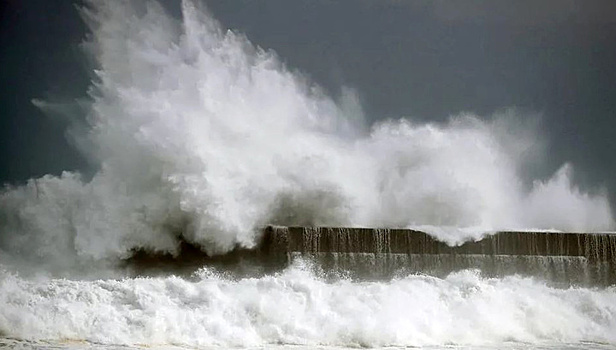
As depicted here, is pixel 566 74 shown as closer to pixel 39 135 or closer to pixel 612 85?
pixel 612 85

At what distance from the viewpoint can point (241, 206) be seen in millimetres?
4156

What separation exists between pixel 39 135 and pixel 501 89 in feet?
8.63

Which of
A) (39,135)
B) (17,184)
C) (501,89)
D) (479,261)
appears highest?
(501,89)

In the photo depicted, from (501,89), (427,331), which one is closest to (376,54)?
(501,89)

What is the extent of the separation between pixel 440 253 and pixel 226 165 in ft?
4.20

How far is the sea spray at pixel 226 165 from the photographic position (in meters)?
4.04

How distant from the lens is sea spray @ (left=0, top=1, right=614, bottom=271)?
4043 millimetres

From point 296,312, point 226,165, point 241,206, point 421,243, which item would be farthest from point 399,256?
point 226,165

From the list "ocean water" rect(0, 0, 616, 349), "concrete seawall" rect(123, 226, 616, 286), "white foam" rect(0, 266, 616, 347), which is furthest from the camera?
"concrete seawall" rect(123, 226, 616, 286)

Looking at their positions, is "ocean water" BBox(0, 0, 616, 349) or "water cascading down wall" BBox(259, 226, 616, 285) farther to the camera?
"water cascading down wall" BBox(259, 226, 616, 285)

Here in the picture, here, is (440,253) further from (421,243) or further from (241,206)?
(241,206)

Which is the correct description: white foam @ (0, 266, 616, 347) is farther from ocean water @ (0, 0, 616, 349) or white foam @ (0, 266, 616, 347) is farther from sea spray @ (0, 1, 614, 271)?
sea spray @ (0, 1, 614, 271)

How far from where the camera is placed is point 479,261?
4.24 metres

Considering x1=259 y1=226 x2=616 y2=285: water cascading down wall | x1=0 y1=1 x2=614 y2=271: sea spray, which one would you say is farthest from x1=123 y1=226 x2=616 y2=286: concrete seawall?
x1=0 y1=1 x2=614 y2=271: sea spray
